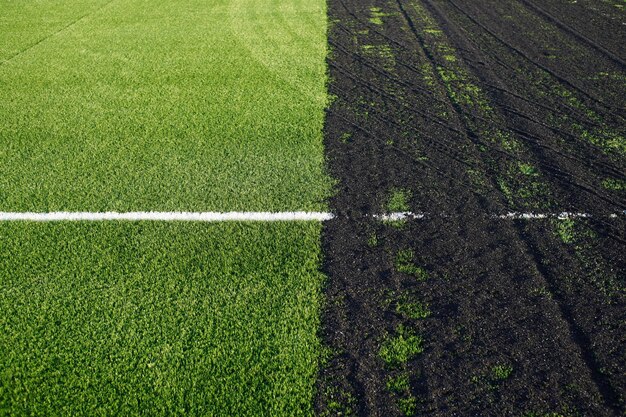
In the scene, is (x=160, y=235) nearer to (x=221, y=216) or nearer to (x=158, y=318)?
(x=221, y=216)

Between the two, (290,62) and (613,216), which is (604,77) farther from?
(290,62)

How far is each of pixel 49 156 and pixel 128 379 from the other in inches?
106

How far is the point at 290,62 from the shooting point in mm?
6438

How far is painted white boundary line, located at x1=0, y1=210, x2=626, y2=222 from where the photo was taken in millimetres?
3590

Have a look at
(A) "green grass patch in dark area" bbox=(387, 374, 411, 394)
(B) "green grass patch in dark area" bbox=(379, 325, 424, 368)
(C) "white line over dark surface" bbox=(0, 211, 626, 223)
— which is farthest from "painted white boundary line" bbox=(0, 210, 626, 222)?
(A) "green grass patch in dark area" bbox=(387, 374, 411, 394)

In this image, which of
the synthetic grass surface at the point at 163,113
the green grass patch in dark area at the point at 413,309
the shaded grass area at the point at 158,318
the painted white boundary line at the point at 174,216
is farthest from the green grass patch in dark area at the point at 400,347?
the synthetic grass surface at the point at 163,113

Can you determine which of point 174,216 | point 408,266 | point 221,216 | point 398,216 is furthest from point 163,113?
point 408,266

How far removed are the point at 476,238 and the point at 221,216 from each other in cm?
183

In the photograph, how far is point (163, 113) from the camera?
5109 mm

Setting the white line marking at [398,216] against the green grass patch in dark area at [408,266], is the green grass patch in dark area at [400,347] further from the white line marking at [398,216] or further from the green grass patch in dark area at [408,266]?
the white line marking at [398,216]

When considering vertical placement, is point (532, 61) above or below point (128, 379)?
above

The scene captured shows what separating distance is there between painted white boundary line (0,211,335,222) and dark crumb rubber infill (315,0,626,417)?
28cm

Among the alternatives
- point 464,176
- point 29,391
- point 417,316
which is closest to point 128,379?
point 29,391

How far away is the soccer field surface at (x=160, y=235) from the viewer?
Answer: 253cm
